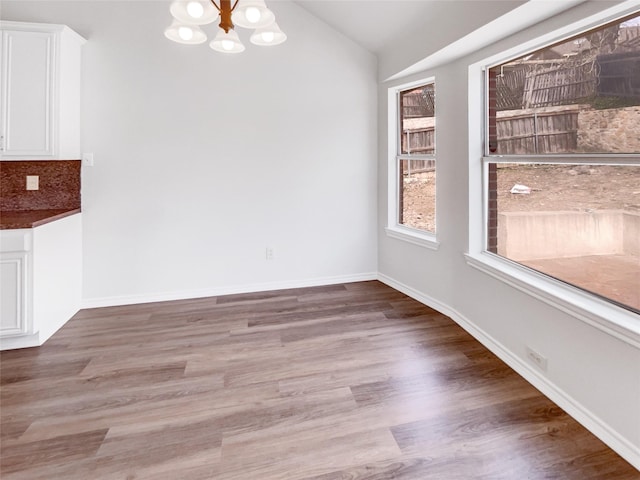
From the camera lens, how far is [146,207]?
3.51m

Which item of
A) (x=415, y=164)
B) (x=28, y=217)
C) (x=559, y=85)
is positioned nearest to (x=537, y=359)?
(x=559, y=85)

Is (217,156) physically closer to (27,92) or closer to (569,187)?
(27,92)

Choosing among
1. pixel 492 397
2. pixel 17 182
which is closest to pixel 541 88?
pixel 492 397

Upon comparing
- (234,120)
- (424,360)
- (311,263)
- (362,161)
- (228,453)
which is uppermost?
(234,120)

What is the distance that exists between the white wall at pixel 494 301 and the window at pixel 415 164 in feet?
0.48

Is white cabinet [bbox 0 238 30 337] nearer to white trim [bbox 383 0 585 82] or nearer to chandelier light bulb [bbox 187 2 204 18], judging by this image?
chandelier light bulb [bbox 187 2 204 18]

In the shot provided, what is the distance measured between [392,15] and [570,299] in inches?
102

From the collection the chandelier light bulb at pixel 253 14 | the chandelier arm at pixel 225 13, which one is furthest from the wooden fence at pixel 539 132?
the chandelier arm at pixel 225 13

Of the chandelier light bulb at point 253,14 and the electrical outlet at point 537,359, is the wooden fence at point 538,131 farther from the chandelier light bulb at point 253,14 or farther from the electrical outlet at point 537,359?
the chandelier light bulb at point 253,14

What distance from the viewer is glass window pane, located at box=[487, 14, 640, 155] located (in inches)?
68.6

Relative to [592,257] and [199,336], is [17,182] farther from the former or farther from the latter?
[592,257]

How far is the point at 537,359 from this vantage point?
2148 millimetres

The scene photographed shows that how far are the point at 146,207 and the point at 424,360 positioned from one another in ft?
9.13

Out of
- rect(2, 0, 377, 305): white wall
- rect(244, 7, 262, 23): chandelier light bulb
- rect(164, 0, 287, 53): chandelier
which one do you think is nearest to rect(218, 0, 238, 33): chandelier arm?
rect(164, 0, 287, 53): chandelier
